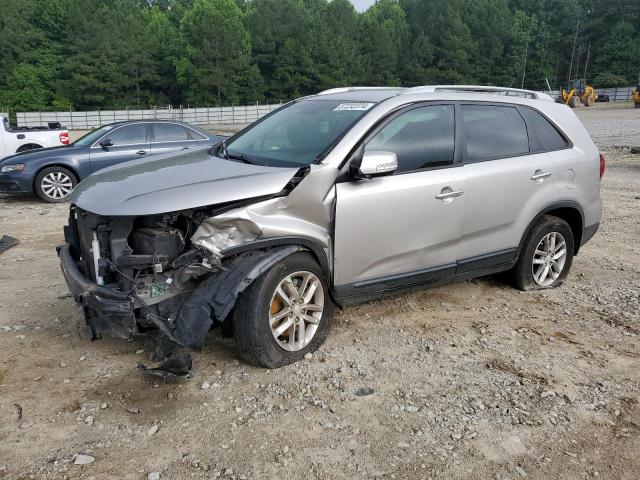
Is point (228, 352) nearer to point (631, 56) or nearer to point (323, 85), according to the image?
point (323, 85)

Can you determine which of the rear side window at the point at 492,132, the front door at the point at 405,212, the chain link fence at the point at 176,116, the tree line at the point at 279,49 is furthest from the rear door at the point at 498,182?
the tree line at the point at 279,49

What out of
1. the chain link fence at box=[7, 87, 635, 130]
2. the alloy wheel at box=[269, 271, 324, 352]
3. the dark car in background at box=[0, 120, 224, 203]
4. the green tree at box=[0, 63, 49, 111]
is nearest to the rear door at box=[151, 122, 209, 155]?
the dark car in background at box=[0, 120, 224, 203]

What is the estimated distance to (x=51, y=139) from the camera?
13938mm

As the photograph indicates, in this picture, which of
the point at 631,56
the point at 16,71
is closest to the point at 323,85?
the point at 16,71

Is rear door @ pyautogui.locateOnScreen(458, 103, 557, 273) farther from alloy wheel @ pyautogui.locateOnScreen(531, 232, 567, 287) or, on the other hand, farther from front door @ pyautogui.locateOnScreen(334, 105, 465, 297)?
alloy wheel @ pyautogui.locateOnScreen(531, 232, 567, 287)

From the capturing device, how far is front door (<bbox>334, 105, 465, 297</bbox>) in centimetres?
397

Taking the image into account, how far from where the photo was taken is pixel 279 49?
7838 centimetres

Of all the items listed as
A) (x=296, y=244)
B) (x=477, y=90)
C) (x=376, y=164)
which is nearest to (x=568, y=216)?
(x=477, y=90)

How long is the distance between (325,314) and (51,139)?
1222cm

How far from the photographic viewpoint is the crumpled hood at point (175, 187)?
3.44 m

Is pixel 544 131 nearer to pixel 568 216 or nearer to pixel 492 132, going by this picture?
pixel 492 132

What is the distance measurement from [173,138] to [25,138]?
4.84 m

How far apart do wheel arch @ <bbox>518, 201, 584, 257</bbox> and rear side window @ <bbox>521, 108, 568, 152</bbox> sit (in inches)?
20.3

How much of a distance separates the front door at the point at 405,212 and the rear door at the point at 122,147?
23.3ft
